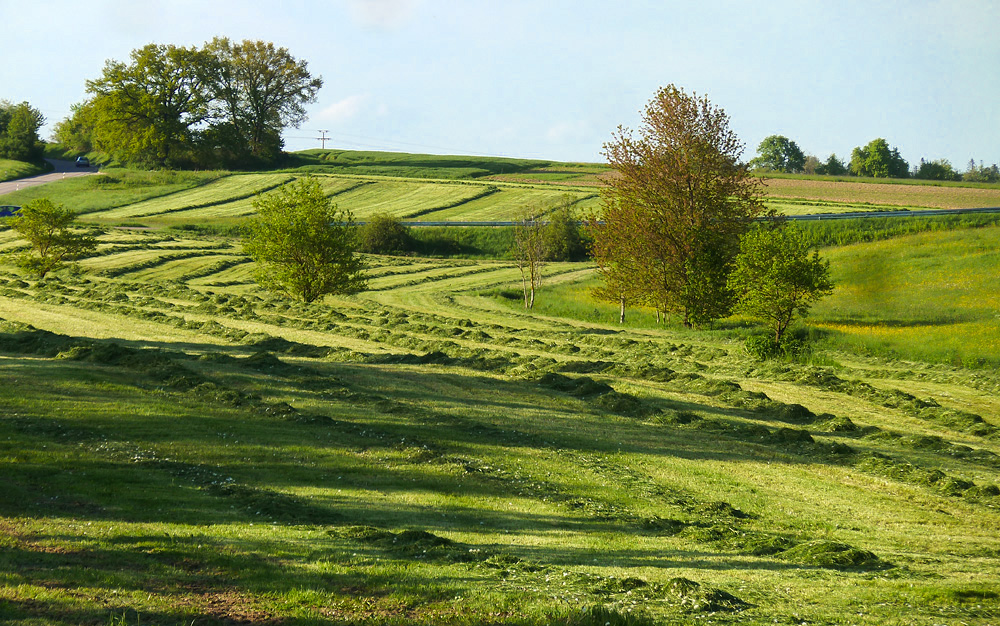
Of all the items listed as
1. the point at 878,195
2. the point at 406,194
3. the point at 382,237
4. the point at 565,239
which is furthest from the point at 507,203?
the point at 878,195

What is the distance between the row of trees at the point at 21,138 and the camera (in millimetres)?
130000

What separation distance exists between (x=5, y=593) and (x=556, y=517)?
8.70m

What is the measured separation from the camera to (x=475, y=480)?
54.8 feet

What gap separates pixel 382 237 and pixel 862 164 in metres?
114

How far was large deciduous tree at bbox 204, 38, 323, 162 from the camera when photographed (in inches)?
4926

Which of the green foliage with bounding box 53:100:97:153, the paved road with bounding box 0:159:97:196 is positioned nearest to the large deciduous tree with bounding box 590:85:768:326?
the paved road with bounding box 0:159:97:196

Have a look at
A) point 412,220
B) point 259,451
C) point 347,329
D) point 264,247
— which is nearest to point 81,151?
point 412,220

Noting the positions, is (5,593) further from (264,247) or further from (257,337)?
(264,247)

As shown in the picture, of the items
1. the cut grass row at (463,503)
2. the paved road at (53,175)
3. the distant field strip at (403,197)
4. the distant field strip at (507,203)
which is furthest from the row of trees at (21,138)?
the cut grass row at (463,503)

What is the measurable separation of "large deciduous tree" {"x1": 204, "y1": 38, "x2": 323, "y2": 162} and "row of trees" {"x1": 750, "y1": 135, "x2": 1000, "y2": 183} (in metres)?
87.7

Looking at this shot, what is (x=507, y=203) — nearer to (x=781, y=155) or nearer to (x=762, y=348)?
(x=762, y=348)

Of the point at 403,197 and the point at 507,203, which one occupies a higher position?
the point at 403,197

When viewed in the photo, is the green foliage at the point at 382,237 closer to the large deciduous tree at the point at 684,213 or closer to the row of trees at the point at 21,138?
the large deciduous tree at the point at 684,213

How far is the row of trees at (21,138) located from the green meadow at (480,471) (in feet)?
338
